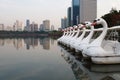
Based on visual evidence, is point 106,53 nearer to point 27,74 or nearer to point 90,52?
point 90,52

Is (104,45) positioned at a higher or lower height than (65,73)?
higher

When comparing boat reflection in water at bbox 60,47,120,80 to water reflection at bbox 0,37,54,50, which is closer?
boat reflection in water at bbox 60,47,120,80

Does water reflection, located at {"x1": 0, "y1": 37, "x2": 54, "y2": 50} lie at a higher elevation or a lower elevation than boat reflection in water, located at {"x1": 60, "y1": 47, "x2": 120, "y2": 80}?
lower

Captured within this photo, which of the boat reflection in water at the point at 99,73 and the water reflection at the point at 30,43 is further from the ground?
the boat reflection in water at the point at 99,73

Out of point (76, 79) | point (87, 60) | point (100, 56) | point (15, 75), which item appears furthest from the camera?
point (87, 60)

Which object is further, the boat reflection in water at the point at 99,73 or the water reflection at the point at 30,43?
the water reflection at the point at 30,43

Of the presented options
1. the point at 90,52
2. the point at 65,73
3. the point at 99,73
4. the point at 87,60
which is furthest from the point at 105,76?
the point at 87,60

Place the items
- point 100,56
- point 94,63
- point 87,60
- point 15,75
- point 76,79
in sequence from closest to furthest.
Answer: point 76,79, point 15,75, point 100,56, point 94,63, point 87,60

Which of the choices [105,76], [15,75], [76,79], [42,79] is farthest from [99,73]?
[15,75]

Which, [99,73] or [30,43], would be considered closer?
[99,73]

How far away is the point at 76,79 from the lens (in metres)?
16.3

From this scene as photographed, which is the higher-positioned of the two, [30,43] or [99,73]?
[99,73]

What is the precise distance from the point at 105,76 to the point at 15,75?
18.2 feet

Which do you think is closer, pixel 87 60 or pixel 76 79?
pixel 76 79
